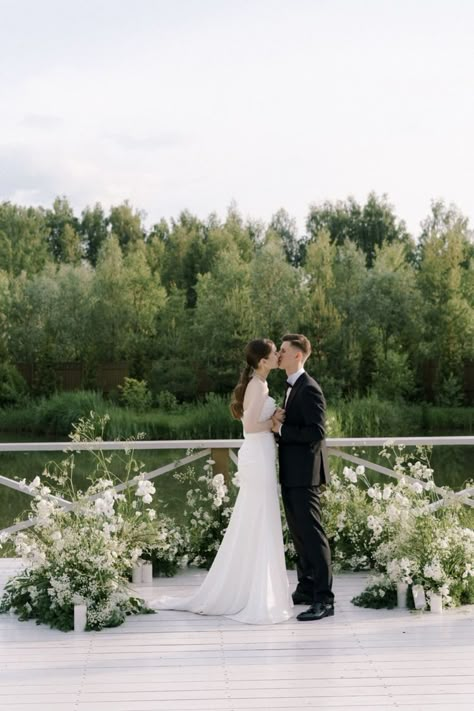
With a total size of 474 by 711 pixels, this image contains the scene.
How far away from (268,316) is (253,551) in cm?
2348

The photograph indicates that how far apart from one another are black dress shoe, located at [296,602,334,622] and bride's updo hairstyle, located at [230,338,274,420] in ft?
3.65

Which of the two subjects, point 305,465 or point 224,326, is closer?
point 305,465

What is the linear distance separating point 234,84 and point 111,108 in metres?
6.30

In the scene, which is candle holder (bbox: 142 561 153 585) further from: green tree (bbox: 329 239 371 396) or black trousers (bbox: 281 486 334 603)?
green tree (bbox: 329 239 371 396)

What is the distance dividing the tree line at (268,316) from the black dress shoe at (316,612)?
21.8m

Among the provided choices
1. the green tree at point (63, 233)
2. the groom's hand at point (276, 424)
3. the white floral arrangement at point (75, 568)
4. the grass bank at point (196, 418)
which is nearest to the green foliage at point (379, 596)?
the groom's hand at point (276, 424)

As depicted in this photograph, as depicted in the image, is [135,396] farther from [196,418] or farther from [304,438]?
[304,438]

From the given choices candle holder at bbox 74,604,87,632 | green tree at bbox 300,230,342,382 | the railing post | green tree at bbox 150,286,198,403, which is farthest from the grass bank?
candle holder at bbox 74,604,87,632

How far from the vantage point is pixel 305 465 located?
5.66 meters

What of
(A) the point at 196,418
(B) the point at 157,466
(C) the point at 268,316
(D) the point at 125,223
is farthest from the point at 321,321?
(D) the point at 125,223

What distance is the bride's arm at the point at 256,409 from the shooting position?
5.80 meters

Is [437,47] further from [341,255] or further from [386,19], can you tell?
[341,255]

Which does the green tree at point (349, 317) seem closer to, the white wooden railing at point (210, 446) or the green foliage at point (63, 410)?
the green foliage at point (63, 410)

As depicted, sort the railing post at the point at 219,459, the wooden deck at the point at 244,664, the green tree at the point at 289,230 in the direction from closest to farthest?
the wooden deck at the point at 244,664 → the railing post at the point at 219,459 → the green tree at the point at 289,230
